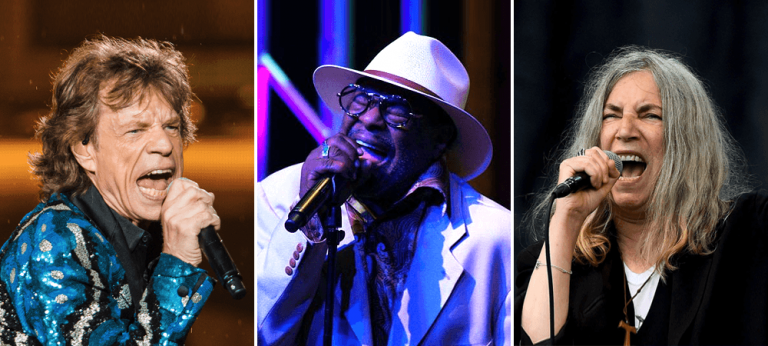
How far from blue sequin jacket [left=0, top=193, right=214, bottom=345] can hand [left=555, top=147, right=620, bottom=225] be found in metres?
1.28

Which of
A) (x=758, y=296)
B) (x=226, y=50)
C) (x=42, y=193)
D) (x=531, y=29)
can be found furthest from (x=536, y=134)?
(x=42, y=193)

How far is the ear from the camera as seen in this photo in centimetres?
271

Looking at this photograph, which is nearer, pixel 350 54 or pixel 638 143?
pixel 638 143

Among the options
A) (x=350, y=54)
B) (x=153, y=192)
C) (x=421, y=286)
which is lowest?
(x=421, y=286)

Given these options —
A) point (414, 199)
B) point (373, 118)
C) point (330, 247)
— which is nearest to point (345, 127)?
point (373, 118)

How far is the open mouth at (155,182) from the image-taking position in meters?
2.72

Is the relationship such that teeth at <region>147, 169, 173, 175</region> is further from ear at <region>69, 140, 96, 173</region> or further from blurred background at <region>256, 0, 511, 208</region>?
blurred background at <region>256, 0, 511, 208</region>

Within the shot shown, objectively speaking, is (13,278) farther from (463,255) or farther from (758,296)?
(758,296)

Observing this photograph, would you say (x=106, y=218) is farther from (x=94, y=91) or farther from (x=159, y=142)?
(x=94, y=91)

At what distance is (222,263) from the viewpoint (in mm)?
2621

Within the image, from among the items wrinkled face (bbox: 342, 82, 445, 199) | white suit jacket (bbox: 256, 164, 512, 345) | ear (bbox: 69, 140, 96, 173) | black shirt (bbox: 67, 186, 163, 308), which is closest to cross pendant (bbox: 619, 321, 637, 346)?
white suit jacket (bbox: 256, 164, 512, 345)

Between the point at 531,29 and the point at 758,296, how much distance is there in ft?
4.00

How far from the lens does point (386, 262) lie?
2.72 meters

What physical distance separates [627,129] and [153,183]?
5.52ft
